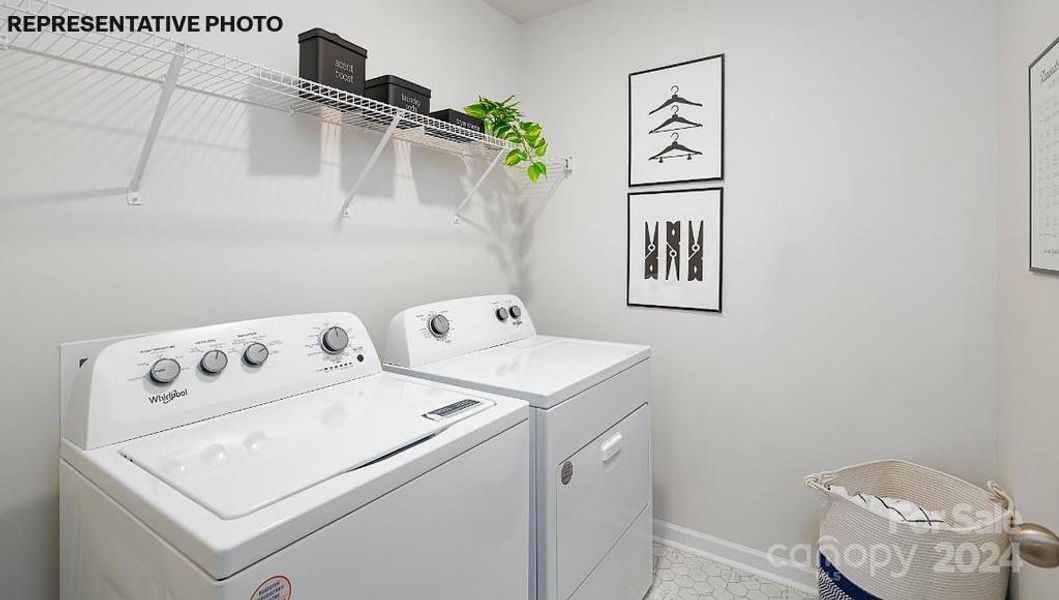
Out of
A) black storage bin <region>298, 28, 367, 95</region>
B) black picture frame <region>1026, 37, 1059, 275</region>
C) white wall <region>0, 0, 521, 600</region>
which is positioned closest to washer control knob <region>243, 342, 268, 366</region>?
white wall <region>0, 0, 521, 600</region>

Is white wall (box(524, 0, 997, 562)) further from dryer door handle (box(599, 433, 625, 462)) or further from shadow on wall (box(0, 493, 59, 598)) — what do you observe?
shadow on wall (box(0, 493, 59, 598))

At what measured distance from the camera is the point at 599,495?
1.53 metres

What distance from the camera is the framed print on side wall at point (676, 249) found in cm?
207

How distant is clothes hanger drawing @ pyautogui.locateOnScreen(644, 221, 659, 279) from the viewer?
→ 7.20ft

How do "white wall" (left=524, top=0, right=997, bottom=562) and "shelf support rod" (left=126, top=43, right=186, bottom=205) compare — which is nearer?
"shelf support rod" (left=126, top=43, right=186, bottom=205)

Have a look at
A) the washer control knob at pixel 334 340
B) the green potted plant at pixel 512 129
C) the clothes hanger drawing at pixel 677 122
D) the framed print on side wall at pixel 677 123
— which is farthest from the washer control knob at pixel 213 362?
the clothes hanger drawing at pixel 677 122

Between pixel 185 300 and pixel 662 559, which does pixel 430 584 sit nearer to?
pixel 185 300

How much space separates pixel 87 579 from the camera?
0.92 meters

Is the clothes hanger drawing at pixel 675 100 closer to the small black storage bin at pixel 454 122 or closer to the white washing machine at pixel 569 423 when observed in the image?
the small black storage bin at pixel 454 122

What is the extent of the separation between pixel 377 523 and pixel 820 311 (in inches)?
67.6

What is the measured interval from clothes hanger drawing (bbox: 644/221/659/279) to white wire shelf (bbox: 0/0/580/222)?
0.76 meters

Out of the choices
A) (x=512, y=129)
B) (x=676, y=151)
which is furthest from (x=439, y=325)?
(x=676, y=151)

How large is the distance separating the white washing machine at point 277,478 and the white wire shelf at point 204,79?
1.61 feet

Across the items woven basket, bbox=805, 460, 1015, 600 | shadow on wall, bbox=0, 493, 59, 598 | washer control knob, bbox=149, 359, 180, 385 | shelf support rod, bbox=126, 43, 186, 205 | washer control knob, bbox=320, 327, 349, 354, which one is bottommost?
woven basket, bbox=805, 460, 1015, 600
